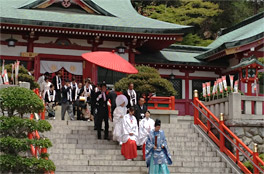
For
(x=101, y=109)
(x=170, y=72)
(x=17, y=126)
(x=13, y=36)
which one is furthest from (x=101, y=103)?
(x=170, y=72)

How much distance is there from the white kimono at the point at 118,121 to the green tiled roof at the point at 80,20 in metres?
6.88

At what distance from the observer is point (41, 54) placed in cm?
1952

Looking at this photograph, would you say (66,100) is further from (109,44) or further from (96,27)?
(109,44)

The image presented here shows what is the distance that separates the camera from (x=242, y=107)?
13.1m

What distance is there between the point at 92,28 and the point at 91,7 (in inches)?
98.8

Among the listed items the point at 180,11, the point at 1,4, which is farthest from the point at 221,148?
the point at 180,11

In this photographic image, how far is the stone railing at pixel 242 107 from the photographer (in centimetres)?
1273

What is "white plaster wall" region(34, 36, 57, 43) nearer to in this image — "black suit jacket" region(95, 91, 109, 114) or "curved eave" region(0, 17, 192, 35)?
"curved eave" region(0, 17, 192, 35)

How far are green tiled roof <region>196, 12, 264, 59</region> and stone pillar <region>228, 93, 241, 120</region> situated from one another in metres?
7.04

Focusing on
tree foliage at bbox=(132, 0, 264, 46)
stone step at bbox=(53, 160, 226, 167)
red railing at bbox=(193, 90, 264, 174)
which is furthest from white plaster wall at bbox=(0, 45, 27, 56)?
tree foliage at bbox=(132, 0, 264, 46)

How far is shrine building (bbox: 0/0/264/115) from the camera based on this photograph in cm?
1868

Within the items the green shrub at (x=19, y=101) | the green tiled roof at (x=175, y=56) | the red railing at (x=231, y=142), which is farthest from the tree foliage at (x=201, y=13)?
the green shrub at (x=19, y=101)

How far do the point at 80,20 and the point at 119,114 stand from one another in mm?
7915

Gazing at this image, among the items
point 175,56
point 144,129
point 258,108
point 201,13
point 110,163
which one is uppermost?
point 201,13
